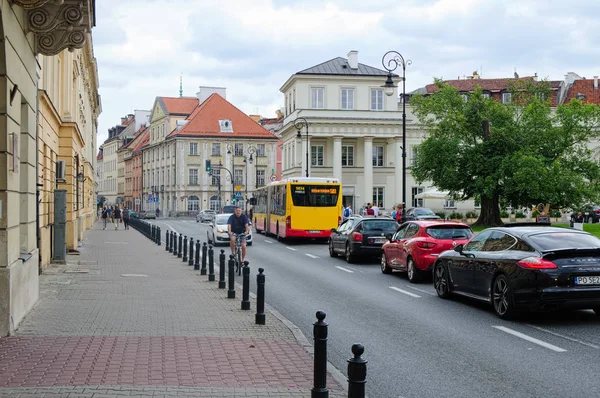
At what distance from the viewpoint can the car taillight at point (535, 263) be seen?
11.2 m

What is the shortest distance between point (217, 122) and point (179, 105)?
32.5 ft

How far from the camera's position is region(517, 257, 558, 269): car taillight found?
36.9 feet

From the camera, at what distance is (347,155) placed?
77188 mm

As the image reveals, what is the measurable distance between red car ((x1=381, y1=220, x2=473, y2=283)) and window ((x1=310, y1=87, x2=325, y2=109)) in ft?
185

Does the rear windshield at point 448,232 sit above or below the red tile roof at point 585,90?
below

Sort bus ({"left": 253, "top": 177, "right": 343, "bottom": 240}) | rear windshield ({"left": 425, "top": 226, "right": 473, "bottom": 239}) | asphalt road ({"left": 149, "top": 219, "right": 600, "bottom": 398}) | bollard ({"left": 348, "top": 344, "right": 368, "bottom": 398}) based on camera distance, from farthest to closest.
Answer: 1. bus ({"left": 253, "top": 177, "right": 343, "bottom": 240})
2. rear windshield ({"left": 425, "top": 226, "right": 473, "bottom": 239})
3. asphalt road ({"left": 149, "top": 219, "right": 600, "bottom": 398})
4. bollard ({"left": 348, "top": 344, "right": 368, "bottom": 398})

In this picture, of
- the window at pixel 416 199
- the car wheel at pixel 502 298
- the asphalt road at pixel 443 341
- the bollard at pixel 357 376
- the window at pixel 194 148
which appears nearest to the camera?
the bollard at pixel 357 376

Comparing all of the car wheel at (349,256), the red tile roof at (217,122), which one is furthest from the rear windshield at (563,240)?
the red tile roof at (217,122)

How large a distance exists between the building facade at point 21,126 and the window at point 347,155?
212 ft

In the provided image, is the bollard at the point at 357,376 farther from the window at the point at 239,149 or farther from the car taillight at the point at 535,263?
the window at the point at 239,149

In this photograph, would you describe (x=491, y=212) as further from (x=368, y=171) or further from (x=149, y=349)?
(x=149, y=349)

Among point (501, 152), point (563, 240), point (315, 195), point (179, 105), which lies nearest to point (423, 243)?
point (563, 240)

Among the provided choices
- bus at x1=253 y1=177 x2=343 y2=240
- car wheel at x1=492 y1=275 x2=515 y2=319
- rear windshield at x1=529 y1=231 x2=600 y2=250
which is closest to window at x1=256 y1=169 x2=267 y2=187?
bus at x1=253 y1=177 x2=343 y2=240

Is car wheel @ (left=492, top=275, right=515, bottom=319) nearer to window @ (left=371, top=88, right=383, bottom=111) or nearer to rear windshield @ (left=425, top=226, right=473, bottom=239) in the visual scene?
rear windshield @ (left=425, top=226, right=473, bottom=239)
